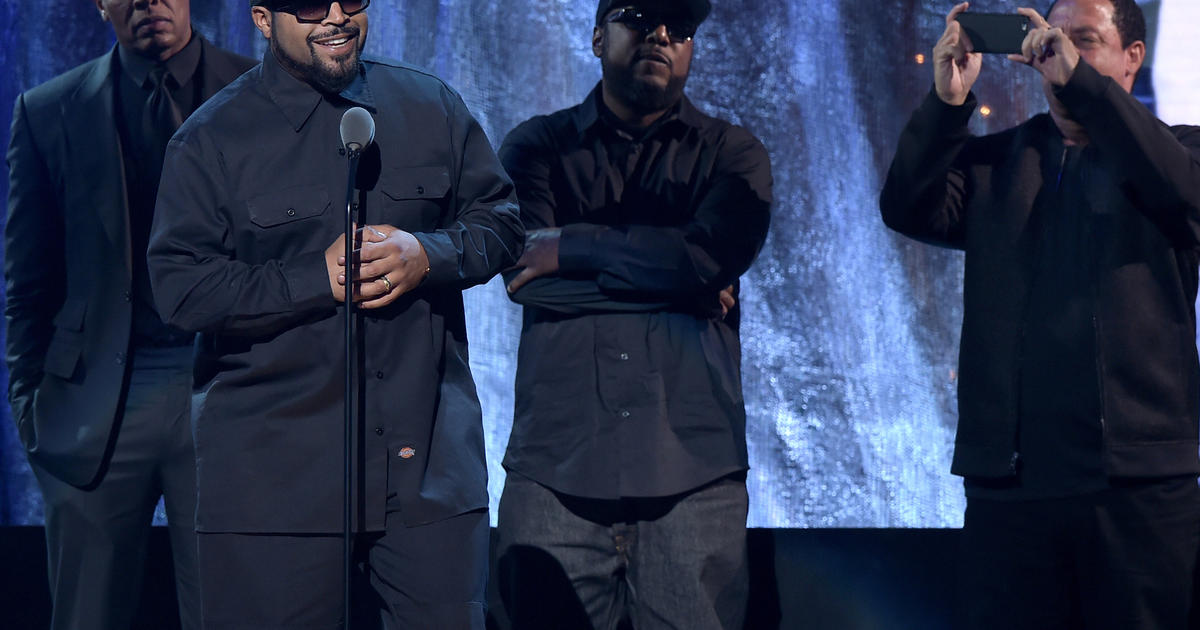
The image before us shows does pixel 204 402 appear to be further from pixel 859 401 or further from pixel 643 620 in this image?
pixel 859 401

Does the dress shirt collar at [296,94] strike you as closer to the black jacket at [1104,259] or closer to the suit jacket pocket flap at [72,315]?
the suit jacket pocket flap at [72,315]

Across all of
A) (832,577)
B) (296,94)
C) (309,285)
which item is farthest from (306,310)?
(832,577)

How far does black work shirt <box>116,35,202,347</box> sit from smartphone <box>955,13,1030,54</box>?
209 cm

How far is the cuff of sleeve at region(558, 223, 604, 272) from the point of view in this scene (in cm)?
308

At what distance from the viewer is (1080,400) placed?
276 cm

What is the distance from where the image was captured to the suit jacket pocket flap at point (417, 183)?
2.37 metres

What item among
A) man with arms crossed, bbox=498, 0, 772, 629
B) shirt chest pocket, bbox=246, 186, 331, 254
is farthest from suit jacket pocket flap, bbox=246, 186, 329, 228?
man with arms crossed, bbox=498, 0, 772, 629

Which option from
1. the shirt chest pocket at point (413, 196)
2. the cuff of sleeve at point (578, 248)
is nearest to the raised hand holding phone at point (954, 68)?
the cuff of sleeve at point (578, 248)

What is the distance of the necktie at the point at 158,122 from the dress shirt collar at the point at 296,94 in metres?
0.97

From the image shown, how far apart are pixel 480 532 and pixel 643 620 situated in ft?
2.81

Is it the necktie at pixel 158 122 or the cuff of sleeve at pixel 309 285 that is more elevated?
the necktie at pixel 158 122

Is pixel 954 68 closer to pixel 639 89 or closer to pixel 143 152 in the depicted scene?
pixel 639 89

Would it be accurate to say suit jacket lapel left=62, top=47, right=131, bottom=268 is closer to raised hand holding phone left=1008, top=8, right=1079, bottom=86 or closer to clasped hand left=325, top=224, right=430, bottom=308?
clasped hand left=325, top=224, right=430, bottom=308

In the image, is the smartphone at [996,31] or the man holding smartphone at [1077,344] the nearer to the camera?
the man holding smartphone at [1077,344]
